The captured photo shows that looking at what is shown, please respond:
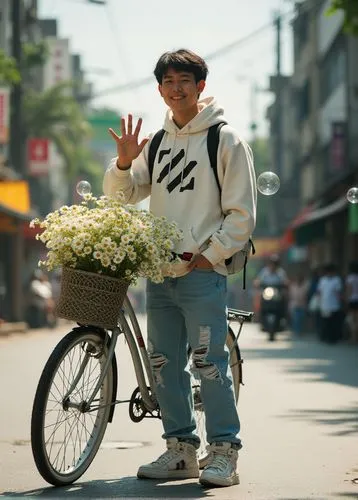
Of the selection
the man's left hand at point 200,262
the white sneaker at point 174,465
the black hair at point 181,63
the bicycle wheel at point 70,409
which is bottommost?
the white sneaker at point 174,465

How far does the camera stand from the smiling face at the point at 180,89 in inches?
275

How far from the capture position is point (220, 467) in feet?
22.6

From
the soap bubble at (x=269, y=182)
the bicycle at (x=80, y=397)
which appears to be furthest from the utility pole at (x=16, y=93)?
the bicycle at (x=80, y=397)

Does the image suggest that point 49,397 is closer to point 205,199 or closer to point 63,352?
point 63,352

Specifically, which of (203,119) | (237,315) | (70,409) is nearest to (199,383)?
(237,315)

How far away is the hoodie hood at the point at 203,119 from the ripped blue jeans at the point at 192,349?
0.67 meters

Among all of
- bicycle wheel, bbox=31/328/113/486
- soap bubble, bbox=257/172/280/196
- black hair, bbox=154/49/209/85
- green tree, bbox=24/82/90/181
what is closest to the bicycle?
bicycle wheel, bbox=31/328/113/486

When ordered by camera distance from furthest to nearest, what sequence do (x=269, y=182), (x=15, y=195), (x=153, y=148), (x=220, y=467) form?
(x=15, y=195) < (x=269, y=182) < (x=153, y=148) < (x=220, y=467)

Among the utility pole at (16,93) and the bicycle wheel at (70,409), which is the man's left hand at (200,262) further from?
the utility pole at (16,93)

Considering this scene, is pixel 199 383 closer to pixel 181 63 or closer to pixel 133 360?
pixel 133 360

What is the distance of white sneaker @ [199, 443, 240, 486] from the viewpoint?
269 inches

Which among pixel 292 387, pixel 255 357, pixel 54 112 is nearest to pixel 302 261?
pixel 54 112

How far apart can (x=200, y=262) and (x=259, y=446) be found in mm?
2226

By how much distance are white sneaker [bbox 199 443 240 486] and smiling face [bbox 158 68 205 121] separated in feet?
5.20
